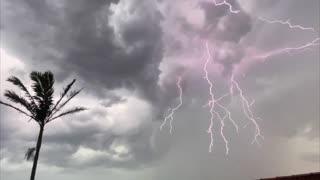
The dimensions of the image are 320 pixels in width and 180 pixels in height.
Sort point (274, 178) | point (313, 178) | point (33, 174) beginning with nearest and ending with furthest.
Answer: point (313, 178) < point (274, 178) < point (33, 174)

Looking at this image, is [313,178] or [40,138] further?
[40,138]

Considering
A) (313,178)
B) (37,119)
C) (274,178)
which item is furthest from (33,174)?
(313,178)

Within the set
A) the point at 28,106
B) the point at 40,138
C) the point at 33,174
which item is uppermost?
the point at 28,106

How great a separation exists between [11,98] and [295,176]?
16046 millimetres

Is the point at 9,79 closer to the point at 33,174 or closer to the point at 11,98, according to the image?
the point at 11,98

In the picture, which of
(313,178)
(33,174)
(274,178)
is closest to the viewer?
(313,178)

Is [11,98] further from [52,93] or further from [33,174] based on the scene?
[33,174]

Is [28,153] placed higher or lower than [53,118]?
lower

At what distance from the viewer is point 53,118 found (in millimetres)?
27922

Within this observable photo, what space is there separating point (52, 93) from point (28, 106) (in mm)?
1546

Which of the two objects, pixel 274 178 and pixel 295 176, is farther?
pixel 274 178

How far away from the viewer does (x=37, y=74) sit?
90.8 feet

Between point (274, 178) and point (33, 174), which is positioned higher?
point (33, 174)

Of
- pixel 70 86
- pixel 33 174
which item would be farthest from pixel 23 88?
pixel 33 174
